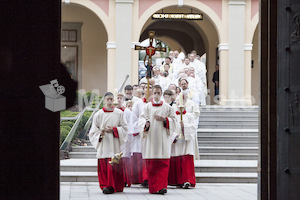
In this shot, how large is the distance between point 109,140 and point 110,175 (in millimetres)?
671

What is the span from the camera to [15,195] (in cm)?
477

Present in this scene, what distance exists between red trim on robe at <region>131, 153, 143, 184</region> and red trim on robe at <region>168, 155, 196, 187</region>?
72cm

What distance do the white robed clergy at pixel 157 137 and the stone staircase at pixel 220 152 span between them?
197cm

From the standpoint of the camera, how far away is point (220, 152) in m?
16.2

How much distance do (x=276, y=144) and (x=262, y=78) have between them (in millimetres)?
596

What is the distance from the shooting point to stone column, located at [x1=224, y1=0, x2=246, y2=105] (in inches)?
→ 984

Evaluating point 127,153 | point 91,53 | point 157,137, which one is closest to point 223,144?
point 127,153

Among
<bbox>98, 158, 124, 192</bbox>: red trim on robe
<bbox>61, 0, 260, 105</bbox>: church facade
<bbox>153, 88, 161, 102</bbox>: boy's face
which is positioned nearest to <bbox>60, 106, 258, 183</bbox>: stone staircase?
<bbox>98, 158, 124, 192</bbox>: red trim on robe

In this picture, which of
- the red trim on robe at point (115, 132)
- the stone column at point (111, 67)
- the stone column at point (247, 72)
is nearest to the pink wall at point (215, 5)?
the stone column at point (247, 72)

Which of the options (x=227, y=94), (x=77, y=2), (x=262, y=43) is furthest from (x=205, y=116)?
(x=262, y=43)

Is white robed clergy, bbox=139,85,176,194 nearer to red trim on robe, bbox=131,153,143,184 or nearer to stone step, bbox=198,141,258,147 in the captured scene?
red trim on robe, bbox=131,153,143,184

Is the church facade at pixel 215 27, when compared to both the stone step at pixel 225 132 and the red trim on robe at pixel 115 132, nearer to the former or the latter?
the stone step at pixel 225 132

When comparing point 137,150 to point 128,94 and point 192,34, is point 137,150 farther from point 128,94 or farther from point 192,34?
point 192,34

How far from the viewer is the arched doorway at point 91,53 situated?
92.1 feet
